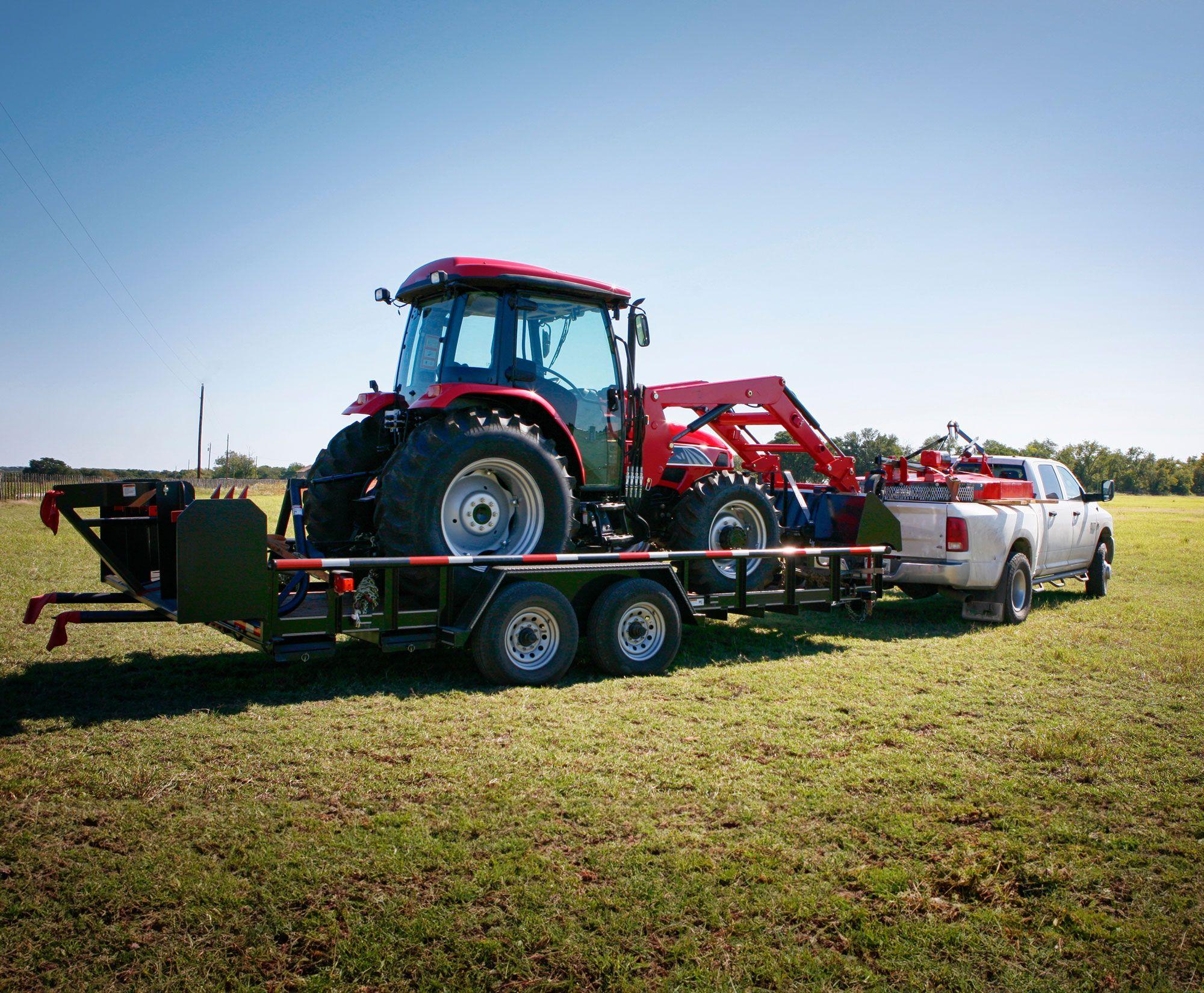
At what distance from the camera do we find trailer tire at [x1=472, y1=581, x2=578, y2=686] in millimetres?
6656

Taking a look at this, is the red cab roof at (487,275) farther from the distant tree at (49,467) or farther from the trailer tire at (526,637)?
the distant tree at (49,467)

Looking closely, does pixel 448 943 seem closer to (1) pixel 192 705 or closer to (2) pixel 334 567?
(2) pixel 334 567

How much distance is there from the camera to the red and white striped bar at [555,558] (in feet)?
19.5

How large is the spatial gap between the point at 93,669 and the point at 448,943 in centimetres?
528

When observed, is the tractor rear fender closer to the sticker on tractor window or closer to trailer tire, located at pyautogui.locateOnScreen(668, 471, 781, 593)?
the sticker on tractor window

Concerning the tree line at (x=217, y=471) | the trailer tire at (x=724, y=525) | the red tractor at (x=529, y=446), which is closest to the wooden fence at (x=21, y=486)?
the tree line at (x=217, y=471)

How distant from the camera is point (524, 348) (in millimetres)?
7586

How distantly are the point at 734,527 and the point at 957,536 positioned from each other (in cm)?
313

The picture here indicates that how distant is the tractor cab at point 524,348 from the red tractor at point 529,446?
14mm

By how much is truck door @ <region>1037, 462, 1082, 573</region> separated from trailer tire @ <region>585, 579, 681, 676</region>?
21.6 feet

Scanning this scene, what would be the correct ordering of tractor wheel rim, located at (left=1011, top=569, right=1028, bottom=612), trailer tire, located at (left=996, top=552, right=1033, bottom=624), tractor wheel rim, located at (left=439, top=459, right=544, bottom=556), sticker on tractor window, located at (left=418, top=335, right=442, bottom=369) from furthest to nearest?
tractor wheel rim, located at (left=1011, top=569, right=1028, bottom=612) → trailer tire, located at (left=996, top=552, right=1033, bottom=624) → sticker on tractor window, located at (left=418, top=335, right=442, bottom=369) → tractor wheel rim, located at (left=439, top=459, right=544, bottom=556)

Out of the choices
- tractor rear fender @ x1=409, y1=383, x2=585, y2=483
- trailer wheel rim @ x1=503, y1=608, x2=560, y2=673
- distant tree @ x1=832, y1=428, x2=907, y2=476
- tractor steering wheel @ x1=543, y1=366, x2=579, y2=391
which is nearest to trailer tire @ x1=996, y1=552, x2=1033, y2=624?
tractor rear fender @ x1=409, y1=383, x2=585, y2=483

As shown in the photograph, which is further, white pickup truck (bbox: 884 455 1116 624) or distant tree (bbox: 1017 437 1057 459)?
distant tree (bbox: 1017 437 1057 459)

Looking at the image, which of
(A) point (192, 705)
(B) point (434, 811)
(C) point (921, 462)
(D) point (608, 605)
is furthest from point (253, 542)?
(C) point (921, 462)
